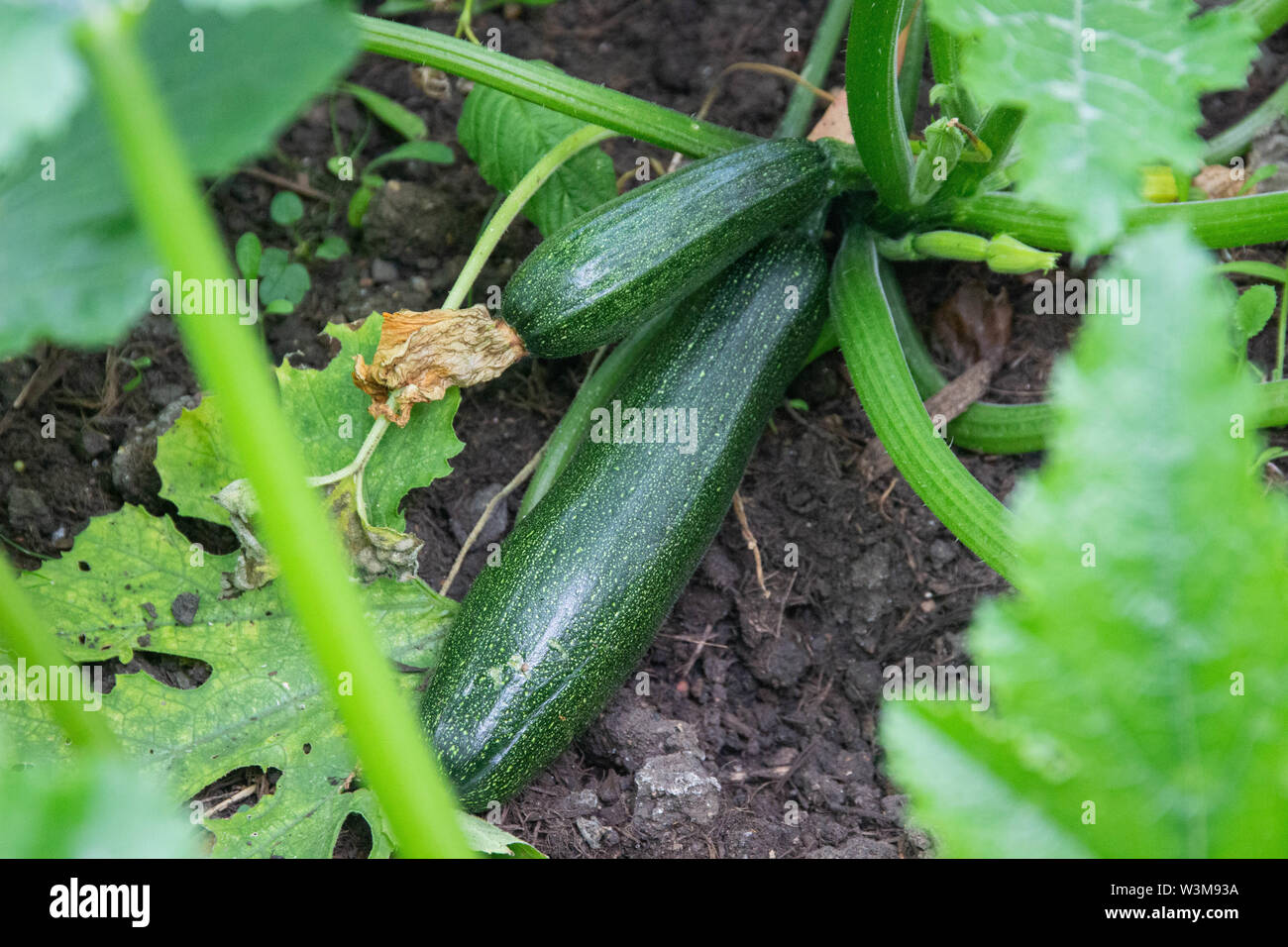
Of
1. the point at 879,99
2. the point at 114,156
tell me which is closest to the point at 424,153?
the point at 879,99

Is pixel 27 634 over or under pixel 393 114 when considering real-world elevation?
under

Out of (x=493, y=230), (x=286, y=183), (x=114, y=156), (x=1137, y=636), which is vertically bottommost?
(x=1137, y=636)

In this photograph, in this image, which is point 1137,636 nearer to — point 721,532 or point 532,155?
point 721,532

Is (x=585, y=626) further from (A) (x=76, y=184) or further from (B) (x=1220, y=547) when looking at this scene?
(B) (x=1220, y=547)

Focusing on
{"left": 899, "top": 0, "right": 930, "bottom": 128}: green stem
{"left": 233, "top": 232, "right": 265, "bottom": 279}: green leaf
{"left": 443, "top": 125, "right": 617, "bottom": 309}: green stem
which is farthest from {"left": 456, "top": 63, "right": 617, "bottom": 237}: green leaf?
{"left": 899, "top": 0, "right": 930, "bottom": 128}: green stem

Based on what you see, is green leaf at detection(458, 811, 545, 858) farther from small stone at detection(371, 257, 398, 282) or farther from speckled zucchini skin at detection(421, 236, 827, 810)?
small stone at detection(371, 257, 398, 282)

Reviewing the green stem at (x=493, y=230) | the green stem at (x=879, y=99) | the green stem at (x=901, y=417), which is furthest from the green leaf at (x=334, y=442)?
the green stem at (x=879, y=99)
